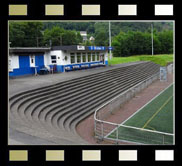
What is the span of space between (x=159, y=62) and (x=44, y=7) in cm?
3701

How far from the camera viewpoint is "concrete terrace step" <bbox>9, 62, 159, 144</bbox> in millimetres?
8336

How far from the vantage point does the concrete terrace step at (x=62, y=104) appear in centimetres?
834

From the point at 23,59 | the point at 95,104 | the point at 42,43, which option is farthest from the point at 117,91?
the point at 42,43

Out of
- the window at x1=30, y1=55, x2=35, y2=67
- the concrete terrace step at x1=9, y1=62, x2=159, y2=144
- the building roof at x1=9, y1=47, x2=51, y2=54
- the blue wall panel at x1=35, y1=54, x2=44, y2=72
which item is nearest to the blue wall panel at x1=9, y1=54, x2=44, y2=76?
the blue wall panel at x1=35, y1=54, x2=44, y2=72

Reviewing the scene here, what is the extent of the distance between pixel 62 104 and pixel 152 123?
4.36 meters

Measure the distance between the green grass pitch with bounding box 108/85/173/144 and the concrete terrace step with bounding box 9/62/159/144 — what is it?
1953 mm

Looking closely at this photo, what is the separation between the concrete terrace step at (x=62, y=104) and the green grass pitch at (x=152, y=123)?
1953 mm

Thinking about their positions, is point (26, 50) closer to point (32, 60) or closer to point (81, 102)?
point (32, 60)

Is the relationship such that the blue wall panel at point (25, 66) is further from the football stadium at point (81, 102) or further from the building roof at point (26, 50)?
the building roof at point (26, 50)

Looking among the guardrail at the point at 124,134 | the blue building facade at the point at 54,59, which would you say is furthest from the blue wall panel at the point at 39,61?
the guardrail at the point at 124,134

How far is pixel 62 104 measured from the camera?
12.9 metres

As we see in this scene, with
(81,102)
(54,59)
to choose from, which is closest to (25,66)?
(54,59)
